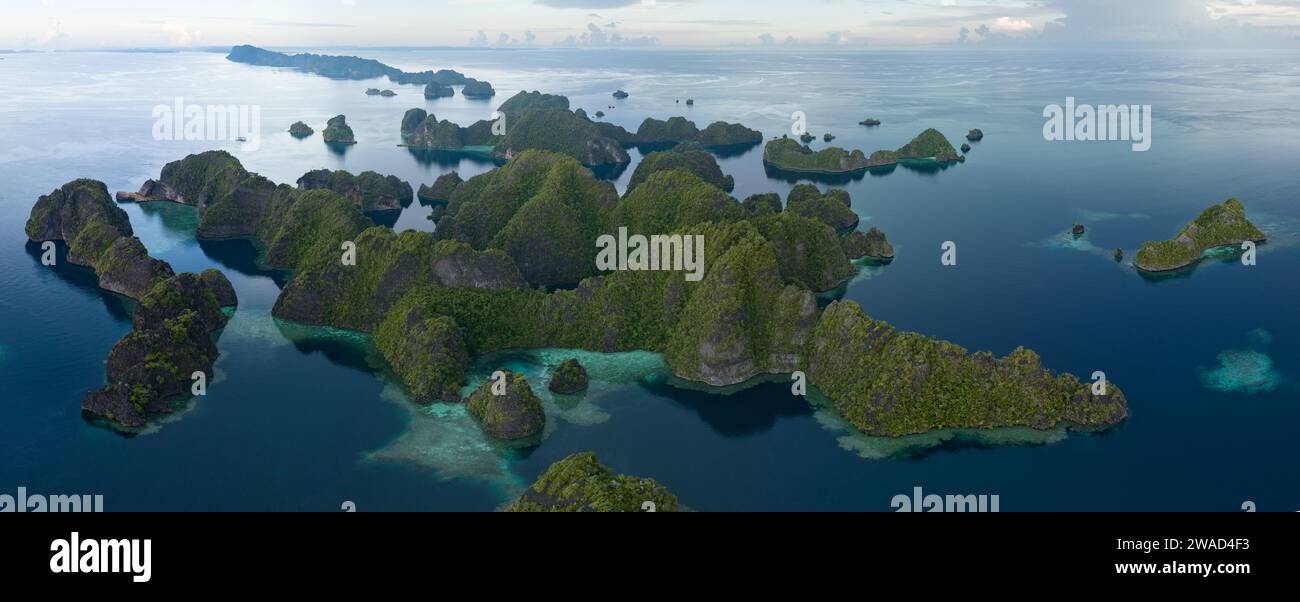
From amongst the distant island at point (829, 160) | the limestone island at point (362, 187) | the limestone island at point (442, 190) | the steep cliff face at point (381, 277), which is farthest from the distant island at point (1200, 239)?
the limestone island at point (362, 187)

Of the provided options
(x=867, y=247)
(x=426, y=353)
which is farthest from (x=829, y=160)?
(x=426, y=353)

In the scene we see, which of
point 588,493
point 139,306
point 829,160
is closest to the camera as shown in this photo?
point 588,493

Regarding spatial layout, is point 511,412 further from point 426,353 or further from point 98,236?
point 98,236

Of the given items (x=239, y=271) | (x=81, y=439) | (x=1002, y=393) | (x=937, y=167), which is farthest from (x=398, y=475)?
(x=937, y=167)

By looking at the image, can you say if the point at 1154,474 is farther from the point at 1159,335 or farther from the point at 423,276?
the point at 423,276

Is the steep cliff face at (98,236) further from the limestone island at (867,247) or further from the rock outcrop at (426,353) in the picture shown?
the limestone island at (867,247)
